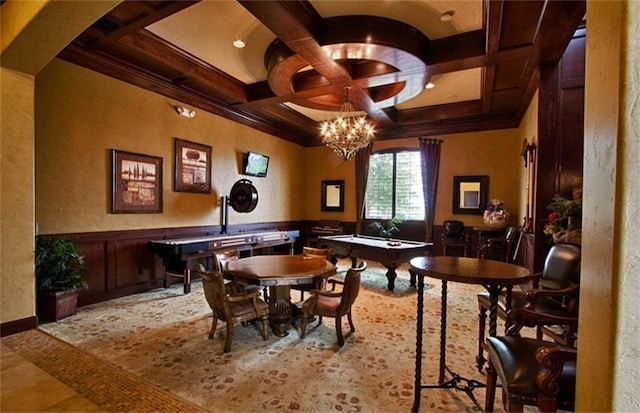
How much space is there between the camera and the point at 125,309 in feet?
13.2

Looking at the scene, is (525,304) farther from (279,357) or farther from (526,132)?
(526,132)

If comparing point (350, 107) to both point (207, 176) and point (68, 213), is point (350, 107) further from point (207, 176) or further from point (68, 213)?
point (68, 213)

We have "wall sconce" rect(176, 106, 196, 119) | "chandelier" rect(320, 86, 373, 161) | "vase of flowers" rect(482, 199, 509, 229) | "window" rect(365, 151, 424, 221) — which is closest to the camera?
"chandelier" rect(320, 86, 373, 161)

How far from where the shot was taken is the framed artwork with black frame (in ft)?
22.6

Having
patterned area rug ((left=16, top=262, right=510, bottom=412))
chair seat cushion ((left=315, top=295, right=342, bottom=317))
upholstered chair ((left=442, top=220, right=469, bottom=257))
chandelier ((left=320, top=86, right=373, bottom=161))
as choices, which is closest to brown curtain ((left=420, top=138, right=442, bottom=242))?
upholstered chair ((left=442, top=220, right=469, bottom=257))

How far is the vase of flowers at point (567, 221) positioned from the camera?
3.05 m

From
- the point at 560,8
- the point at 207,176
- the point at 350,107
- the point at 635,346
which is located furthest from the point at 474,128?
the point at 635,346

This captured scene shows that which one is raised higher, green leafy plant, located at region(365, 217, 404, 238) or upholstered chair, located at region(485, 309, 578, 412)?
green leafy plant, located at region(365, 217, 404, 238)

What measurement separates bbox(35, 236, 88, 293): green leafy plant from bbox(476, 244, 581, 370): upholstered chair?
4417 mm

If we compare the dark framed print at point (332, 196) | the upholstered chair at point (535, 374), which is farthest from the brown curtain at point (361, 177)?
the upholstered chair at point (535, 374)

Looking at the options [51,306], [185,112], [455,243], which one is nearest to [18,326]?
[51,306]

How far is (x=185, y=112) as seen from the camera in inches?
212

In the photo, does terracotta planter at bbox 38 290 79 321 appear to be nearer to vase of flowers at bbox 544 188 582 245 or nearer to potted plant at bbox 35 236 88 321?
potted plant at bbox 35 236 88 321

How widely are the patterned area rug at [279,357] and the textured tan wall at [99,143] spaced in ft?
4.32
